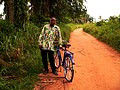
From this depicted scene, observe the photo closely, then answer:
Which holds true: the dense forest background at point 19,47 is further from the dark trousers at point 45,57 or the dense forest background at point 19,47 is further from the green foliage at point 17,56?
the dark trousers at point 45,57

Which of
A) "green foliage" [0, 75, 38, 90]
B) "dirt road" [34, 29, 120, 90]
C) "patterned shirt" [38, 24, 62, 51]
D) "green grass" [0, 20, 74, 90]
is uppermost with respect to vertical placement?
"patterned shirt" [38, 24, 62, 51]

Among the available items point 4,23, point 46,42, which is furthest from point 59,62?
point 4,23

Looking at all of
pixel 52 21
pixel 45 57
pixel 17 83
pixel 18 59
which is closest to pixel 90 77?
pixel 45 57

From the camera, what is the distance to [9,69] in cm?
813

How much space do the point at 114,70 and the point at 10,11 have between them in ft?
16.7

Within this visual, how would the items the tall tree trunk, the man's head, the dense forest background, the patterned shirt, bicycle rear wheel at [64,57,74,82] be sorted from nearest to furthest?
the dense forest background < bicycle rear wheel at [64,57,74,82] < the man's head < the patterned shirt < the tall tree trunk

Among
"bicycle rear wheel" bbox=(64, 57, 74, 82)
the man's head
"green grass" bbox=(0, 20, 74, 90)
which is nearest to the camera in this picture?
"green grass" bbox=(0, 20, 74, 90)

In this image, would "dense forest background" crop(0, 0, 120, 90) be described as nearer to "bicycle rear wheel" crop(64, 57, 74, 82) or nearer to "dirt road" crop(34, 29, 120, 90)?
"dirt road" crop(34, 29, 120, 90)

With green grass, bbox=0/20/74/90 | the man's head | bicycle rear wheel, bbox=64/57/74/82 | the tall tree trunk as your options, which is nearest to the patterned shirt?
the man's head

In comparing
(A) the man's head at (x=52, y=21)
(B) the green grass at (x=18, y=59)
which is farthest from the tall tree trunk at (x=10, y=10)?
(A) the man's head at (x=52, y=21)

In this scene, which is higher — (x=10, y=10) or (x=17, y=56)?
(x=10, y=10)

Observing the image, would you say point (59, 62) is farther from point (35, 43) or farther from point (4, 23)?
point (4, 23)

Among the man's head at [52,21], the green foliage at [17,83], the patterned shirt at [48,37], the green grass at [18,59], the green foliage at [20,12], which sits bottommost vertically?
the green foliage at [17,83]

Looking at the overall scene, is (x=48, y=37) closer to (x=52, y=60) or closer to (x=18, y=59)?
(x=52, y=60)
